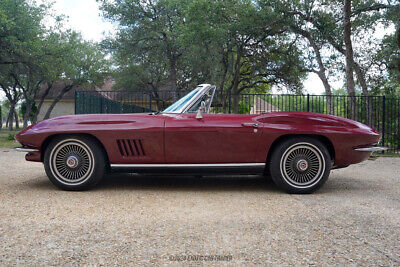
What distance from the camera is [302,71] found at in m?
20.7

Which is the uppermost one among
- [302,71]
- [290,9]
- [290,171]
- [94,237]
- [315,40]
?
[290,9]

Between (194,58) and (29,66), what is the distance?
1021cm

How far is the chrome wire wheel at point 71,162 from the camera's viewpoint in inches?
160

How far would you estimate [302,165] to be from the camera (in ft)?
13.2

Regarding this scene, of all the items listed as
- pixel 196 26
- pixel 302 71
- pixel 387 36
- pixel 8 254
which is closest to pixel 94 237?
pixel 8 254

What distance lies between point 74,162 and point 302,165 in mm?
2798

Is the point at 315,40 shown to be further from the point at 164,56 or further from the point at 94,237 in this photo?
the point at 94,237

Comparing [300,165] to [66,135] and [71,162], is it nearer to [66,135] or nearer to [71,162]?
[71,162]

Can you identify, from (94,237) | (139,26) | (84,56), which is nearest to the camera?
(94,237)

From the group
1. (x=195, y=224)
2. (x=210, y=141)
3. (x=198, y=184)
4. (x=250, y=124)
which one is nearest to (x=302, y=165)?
(x=250, y=124)

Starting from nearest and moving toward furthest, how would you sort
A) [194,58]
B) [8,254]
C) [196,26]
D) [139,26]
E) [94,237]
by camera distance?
[8,254] < [94,237] < [196,26] < [194,58] < [139,26]

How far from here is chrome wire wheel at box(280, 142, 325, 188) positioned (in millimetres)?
4047

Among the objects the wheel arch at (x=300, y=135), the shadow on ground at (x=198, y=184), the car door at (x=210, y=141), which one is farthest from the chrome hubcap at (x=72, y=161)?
the wheel arch at (x=300, y=135)

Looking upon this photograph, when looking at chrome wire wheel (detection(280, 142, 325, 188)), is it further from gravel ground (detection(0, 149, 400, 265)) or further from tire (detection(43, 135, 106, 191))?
tire (detection(43, 135, 106, 191))
